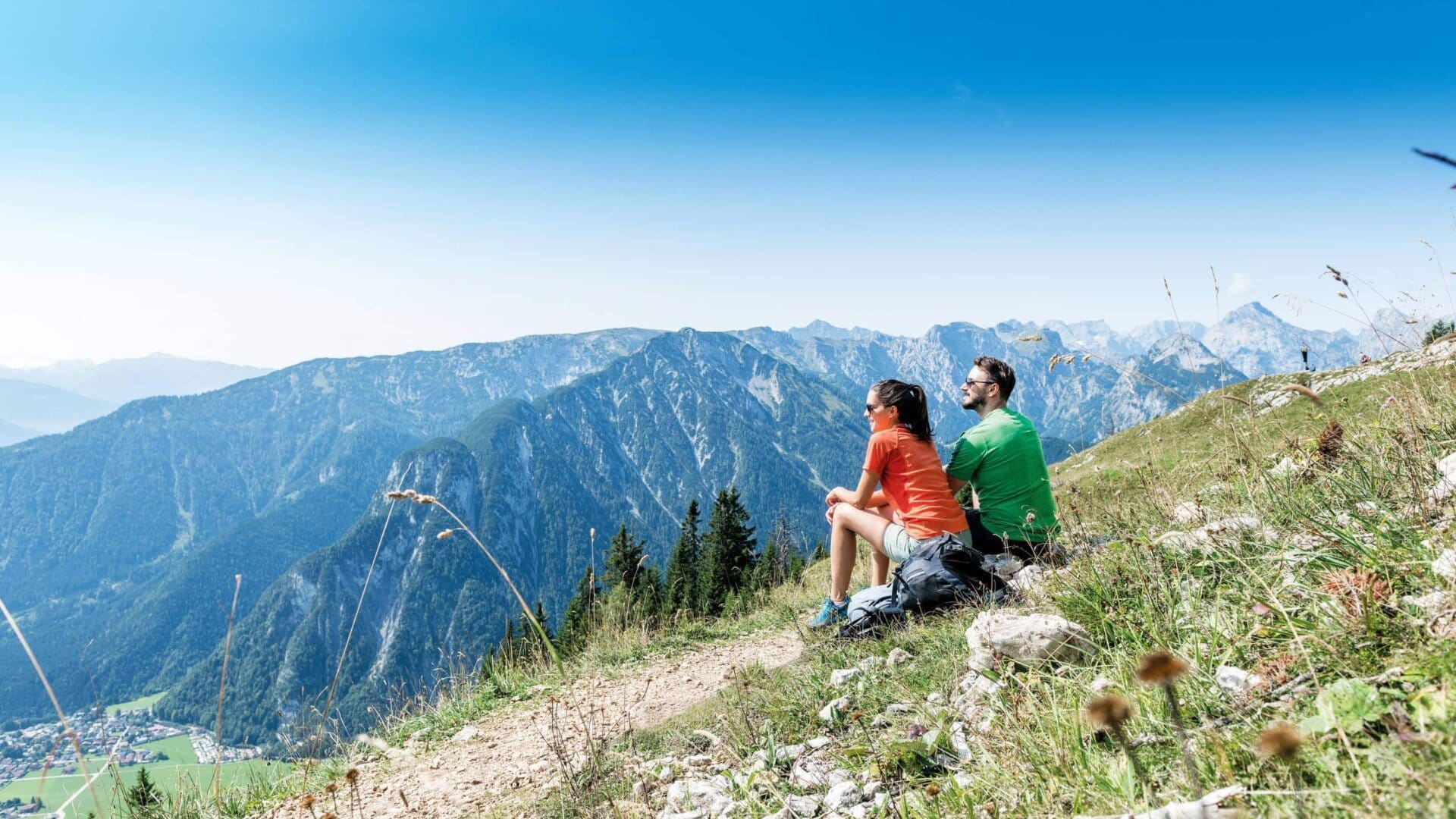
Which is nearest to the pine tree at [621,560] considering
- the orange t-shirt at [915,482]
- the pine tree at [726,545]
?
the pine tree at [726,545]

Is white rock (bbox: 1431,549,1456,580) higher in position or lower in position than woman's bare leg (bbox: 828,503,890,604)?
higher

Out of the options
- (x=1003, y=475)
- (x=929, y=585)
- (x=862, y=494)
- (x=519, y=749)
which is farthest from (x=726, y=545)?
(x=929, y=585)

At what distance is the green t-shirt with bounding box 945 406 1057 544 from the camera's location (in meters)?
6.54

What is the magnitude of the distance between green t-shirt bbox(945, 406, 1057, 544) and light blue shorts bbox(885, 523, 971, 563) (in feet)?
1.40

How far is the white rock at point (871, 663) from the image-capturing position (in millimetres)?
4770

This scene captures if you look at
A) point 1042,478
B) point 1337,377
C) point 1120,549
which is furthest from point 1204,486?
point 1337,377

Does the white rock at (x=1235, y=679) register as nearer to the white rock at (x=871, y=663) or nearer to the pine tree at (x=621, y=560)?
the white rock at (x=871, y=663)

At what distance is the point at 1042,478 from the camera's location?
6641 mm

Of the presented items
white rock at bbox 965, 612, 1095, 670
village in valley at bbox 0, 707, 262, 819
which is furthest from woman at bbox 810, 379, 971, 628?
village in valley at bbox 0, 707, 262, 819

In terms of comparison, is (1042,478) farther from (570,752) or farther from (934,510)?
(570,752)

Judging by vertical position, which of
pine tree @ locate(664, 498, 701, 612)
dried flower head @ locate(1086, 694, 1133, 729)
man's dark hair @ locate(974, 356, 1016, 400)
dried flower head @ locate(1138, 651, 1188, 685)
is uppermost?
man's dark hair @ locate(974, 356, 1016, 400)

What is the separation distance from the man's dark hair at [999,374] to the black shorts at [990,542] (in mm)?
1348

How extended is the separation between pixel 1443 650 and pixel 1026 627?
1.66 m

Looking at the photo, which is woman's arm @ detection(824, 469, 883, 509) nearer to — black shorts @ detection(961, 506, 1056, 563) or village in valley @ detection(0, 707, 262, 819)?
black shorts @ detection(961, 506, 1056, 563)
